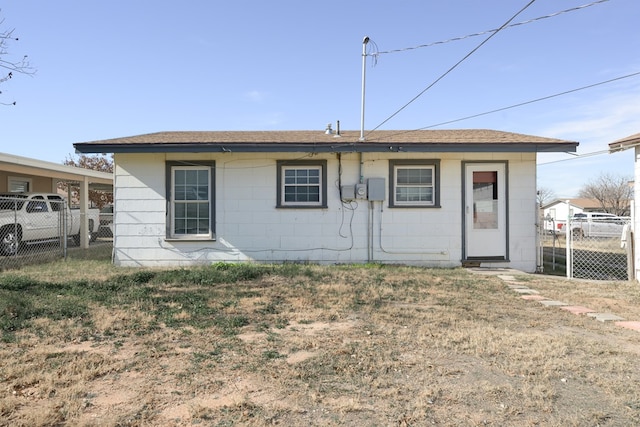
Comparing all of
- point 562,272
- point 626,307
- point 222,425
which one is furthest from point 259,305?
point 562,272

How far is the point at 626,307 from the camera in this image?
6258 mm

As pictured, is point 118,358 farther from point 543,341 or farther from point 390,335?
point 543,341

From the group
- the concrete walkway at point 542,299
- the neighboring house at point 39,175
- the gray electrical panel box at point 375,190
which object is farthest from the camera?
the neighboring house at point 39,175

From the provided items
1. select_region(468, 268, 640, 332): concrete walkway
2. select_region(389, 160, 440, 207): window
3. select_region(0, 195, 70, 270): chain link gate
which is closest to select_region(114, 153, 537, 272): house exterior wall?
select_region(389, 160, 440, 207): window

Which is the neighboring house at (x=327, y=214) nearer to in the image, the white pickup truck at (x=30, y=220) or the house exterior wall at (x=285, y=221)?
the house exterior wall at (x=285, y=221)

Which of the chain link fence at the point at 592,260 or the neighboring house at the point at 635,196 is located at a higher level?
the neighboring house at the point at 635,196

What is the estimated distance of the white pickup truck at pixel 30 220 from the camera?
39.1 ft

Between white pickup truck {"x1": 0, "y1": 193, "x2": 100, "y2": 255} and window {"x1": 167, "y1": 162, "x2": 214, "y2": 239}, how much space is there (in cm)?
367

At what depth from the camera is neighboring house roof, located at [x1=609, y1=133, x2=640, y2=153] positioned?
815 centimetres

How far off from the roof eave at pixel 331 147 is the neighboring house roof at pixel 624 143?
0.97 meters

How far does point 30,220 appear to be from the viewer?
13.0 m

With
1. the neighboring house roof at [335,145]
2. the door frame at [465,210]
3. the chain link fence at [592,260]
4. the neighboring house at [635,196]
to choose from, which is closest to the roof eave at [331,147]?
the neighboring house roof at [335,145]

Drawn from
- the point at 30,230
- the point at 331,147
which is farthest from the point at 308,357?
the point at 30,230

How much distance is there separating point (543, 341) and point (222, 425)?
3.43 metres
